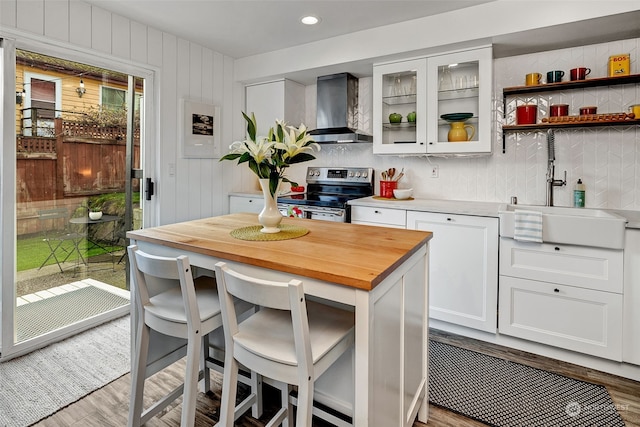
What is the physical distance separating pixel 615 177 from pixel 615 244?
0.85m

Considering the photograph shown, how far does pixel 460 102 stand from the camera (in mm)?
2990

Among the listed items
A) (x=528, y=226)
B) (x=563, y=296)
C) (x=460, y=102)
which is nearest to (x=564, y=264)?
(x=563, y=296)

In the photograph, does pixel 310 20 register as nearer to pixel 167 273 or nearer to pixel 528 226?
pixel 528 226

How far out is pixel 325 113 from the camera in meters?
3.75

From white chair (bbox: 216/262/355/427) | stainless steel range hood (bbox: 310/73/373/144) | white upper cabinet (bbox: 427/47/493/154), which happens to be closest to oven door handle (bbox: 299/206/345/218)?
stainless steel range hood (bbox: 310/73/373/144)

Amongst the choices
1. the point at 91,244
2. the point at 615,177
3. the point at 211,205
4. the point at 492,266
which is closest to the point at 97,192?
the point at 91,244

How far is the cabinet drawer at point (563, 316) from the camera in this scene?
2174 millimetres

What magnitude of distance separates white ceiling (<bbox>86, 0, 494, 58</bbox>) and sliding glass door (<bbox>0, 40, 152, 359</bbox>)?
51 centimetres

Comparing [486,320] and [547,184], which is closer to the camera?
[486,320]

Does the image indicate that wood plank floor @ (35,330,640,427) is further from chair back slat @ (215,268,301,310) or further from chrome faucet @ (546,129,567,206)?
chrome faucet @ (546,129,567,206)

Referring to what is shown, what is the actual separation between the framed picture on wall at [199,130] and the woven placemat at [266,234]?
6.34 feet

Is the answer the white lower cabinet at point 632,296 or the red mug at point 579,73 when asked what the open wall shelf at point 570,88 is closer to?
the red mug at point 579,73

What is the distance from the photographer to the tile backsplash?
2.63 meters

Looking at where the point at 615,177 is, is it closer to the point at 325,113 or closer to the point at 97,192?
the point at 325,113
